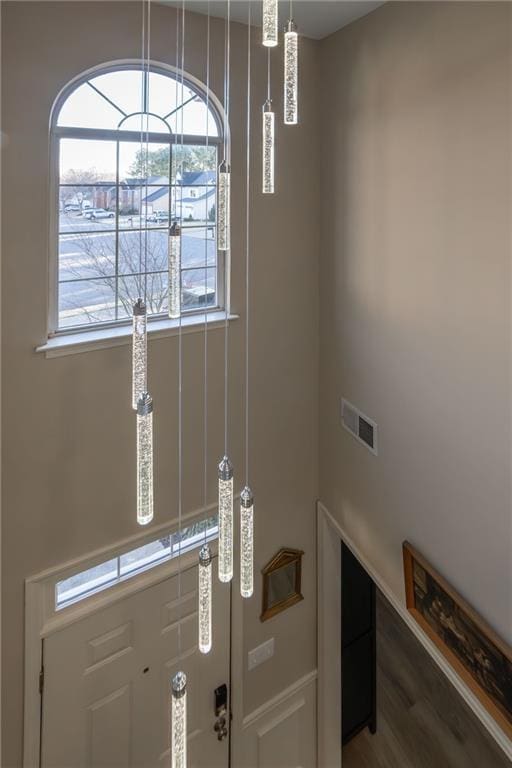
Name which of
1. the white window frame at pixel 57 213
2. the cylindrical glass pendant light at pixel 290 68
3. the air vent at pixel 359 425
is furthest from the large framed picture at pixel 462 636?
the cylindrical glass pendant light at pixel 290 68

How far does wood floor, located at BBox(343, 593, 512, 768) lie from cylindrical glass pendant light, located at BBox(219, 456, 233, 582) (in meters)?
3.92

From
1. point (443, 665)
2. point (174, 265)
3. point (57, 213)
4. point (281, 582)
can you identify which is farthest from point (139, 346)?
point (281, 582)

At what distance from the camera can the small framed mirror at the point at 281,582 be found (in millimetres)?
3905

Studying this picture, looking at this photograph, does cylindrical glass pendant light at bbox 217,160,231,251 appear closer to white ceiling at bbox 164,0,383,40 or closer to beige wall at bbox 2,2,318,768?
beige wall at bbox 2,2,318,768

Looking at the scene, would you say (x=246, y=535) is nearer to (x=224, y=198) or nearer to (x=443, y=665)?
(x=224, y=198)

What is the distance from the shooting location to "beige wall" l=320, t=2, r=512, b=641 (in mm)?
2299

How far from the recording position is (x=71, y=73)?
268 centimetres

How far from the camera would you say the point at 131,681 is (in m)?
3.33

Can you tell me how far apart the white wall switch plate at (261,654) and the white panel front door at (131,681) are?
208 mm

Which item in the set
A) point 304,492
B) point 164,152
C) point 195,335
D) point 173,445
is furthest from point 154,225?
point 304,492

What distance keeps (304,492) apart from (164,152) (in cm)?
248

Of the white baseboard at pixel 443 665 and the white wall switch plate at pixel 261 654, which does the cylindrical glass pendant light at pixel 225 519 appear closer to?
the white baseboard at pixel 443 665

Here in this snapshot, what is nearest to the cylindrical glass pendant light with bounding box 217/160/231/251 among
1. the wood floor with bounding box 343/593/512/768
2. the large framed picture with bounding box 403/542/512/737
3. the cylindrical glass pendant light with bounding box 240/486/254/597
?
the cylindrical glass pendant light with bounding box 240/486/254/597

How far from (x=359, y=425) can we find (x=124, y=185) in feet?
6.52
